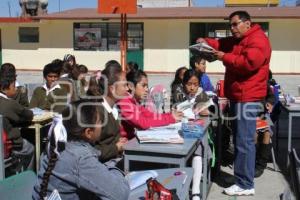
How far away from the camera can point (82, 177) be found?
2.58 m

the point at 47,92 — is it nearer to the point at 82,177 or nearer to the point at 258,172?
the point at 258,172

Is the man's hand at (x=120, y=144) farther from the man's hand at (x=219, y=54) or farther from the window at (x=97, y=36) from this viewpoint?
the window at (x=97, y=36)

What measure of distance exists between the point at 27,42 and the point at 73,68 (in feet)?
59.1

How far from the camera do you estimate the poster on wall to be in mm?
23609

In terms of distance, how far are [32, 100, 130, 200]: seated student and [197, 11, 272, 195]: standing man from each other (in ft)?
7.53

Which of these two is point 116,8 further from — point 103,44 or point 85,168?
point 103,44

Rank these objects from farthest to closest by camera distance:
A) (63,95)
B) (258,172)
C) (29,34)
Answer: (29,34), (63,95), (258,172)

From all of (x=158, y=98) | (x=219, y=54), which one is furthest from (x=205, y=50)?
(x=158, y=98)

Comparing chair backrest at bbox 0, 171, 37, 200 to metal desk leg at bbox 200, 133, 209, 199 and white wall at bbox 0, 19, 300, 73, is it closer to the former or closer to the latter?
metal desk leg at bbox 200, 133, 209, 199

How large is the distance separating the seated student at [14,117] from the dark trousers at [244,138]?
2190 mm

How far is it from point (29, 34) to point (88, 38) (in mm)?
3285

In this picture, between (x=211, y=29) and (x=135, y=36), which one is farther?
(x=135, y=36)

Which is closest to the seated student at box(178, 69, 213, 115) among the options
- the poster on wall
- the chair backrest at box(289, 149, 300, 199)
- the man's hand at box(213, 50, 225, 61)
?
the man's hand at box(213, 50, 225, 61)

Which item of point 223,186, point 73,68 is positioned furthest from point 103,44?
point 223,186
